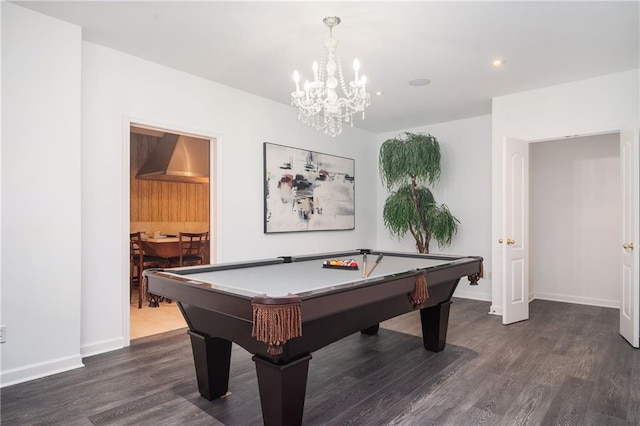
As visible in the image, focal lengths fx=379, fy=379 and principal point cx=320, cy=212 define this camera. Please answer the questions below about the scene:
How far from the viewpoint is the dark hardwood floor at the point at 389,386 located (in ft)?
7.13

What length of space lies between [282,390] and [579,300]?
4984 mm

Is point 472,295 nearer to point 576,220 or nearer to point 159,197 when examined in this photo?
point 576,220

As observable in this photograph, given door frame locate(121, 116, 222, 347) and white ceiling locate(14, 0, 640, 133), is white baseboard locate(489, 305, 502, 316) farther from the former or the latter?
door frame locate(121, 116, 222, 347)

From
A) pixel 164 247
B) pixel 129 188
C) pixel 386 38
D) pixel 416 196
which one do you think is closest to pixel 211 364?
pixel 129 188

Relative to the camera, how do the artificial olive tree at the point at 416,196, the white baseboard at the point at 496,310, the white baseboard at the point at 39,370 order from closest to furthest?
the white baseboard at the point at 39,370
the white baseboard at the point at 496,310
the artificial olive tree at the point at 416,196

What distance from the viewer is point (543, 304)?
5.09 meters

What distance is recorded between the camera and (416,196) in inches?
215

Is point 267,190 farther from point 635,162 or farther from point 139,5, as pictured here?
point 635,162

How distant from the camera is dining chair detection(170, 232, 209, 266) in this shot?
5336 mm

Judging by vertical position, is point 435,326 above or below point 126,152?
below

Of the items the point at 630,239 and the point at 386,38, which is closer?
the point at 386,38

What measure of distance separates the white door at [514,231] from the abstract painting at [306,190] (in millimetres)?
2313

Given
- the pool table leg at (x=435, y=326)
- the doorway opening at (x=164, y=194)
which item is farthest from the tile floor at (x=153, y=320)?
the pool table leg at (x=435, y=326)

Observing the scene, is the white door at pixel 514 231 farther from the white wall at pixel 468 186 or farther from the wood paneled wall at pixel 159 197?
the wood paneled wall at pixel 159 197
